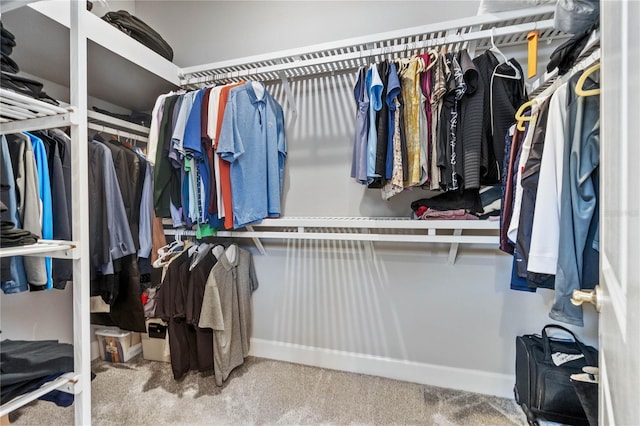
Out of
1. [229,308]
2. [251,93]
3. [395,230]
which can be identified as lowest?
[229,308]

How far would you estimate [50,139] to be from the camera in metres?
1.30

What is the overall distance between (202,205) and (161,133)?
47cm

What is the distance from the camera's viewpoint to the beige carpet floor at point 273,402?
1501 millimetres

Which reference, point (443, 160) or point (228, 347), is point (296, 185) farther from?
point (228, 347)

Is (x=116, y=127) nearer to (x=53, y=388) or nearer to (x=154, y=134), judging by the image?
(x=154, y=134)

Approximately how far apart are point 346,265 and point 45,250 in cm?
149

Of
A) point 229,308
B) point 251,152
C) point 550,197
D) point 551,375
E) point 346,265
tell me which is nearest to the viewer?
point 550,197

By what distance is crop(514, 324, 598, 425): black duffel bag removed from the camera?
132 cm

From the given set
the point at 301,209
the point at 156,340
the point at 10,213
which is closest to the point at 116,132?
the point at 10,213

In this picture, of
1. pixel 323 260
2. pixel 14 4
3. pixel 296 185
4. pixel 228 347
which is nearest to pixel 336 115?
pixel 296 185

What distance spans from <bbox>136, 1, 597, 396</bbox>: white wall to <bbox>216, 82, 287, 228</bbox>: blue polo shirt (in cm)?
23

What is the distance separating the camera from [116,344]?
2.02 metres

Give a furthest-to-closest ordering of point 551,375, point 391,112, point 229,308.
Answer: point 229,308 < point 391,112 < point 551,375

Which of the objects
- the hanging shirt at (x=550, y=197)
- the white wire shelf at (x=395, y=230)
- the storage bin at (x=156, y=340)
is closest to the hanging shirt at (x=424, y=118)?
the white wire shelf at (x=395, y=230)
